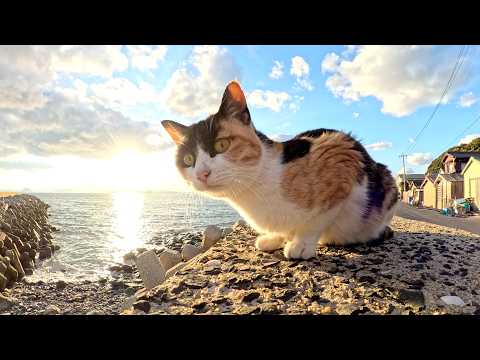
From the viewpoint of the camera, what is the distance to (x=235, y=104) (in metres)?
1.50

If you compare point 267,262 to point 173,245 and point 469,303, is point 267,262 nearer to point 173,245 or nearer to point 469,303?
point 469,303

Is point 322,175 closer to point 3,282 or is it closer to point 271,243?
point 271,243

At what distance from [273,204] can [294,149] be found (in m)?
0.37

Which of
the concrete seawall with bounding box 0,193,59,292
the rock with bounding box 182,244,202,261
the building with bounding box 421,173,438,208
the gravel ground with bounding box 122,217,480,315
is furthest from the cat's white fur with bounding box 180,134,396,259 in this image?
Result: the building with bounding box 421,173,438,208

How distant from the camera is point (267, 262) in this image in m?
1.65

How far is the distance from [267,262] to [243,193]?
0.45m

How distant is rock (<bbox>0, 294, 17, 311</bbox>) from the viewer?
2903 mm

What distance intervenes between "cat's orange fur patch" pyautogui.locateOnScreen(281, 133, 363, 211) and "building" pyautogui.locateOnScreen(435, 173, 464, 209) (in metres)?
7.81

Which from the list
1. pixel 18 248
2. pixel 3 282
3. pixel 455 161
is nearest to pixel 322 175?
pixel 3 282
